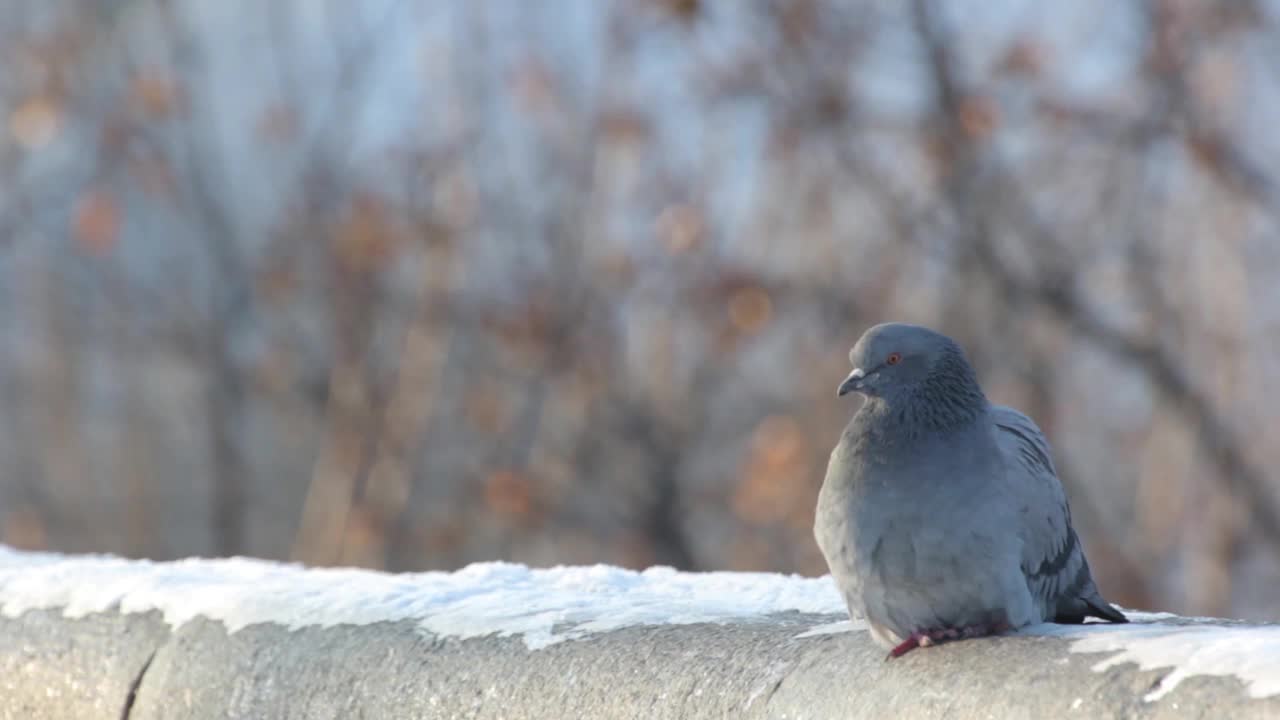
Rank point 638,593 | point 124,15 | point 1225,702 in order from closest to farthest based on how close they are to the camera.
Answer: point 1225,702 < point 638,593 < point 124,15

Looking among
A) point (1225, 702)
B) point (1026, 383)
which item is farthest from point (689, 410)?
point (1225, 702)

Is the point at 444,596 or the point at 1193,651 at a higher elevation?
the point at 1193,651

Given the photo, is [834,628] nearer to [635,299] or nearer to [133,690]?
[133,690]

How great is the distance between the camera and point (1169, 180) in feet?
26.4

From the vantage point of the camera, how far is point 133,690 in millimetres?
3246

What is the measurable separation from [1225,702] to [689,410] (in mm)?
7470

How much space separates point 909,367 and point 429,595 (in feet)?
3.76

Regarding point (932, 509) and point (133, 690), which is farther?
point (133, 690)

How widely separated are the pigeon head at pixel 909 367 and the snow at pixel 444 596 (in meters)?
0.42

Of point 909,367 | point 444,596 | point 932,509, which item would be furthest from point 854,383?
point 444,596

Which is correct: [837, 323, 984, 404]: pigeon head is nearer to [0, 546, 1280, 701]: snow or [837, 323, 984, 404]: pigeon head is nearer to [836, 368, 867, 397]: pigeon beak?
[836, 368, 867, 397]: pigeon beak

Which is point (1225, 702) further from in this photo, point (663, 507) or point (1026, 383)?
point (663, 507)

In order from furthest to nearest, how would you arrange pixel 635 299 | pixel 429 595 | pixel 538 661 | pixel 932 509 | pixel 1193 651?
pixel 635 299
pixel 429 595
pixel 538 661
pixel 932 509
pixel 1193 651

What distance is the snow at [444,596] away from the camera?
2.99 metres
